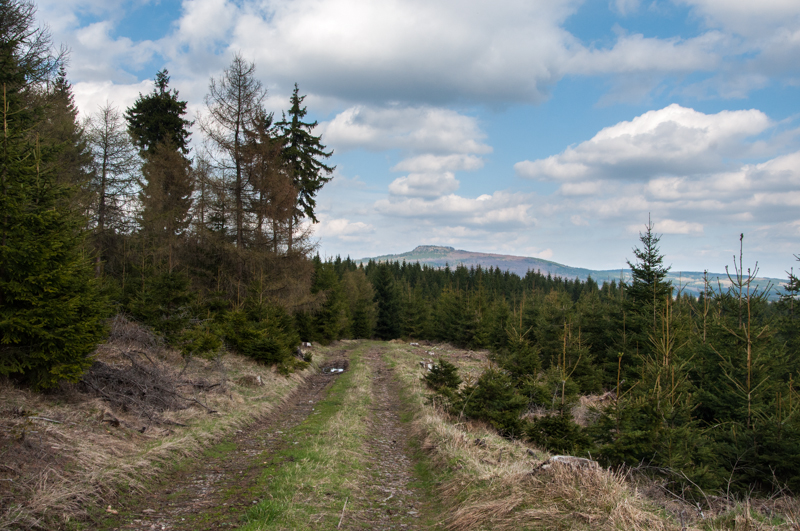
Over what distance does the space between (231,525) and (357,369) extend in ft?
49.9

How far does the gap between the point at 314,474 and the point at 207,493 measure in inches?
63.0

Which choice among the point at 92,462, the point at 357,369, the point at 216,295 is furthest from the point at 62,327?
the point at 357,369

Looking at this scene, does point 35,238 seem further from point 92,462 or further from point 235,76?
point 235,76

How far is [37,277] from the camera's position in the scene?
6793 millimetres

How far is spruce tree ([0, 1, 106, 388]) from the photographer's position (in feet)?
22.2

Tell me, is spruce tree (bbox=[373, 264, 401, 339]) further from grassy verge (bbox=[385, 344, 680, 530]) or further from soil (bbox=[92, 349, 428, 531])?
grassy verge (bbox=[385, 344, 680, 530])

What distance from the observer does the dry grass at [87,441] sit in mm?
4602

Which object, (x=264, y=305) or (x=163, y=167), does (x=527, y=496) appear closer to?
(x=264, y=305)

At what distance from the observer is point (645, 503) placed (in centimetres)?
488

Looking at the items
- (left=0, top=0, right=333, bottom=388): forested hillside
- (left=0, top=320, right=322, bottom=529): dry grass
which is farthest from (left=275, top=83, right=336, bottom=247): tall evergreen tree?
(left=0, top=320, right=322, bottom=529): dry grass

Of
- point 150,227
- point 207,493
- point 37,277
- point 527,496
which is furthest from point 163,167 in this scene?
point 527,496

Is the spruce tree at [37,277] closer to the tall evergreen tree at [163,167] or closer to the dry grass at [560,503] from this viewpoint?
the dry grass at [560,503]

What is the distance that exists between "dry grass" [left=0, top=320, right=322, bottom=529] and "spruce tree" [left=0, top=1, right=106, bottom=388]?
691mm

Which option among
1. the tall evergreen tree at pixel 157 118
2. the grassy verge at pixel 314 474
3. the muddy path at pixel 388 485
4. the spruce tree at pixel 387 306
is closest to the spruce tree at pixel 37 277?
the grassy verge at pixel 314 474
